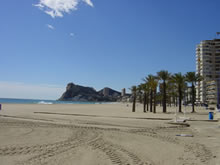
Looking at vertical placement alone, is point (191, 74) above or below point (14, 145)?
above

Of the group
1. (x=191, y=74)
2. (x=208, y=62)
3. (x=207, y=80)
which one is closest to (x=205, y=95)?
(x=207, y=80)

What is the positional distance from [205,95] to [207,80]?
8304mm

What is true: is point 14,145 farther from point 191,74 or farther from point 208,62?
point 208,62

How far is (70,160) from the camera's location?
20.5 feet

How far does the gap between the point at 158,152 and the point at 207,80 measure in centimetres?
11487

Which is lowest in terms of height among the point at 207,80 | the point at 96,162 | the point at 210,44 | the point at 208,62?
the point at 96,162

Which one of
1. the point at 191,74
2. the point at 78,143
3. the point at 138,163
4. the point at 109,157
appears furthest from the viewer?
the point at 191,74

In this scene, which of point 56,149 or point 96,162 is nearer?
point 96,162

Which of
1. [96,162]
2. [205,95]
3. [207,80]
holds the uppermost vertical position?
[207,80]

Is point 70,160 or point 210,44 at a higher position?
point 210,44

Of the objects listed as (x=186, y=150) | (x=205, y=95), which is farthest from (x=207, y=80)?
(x=186, y=150)

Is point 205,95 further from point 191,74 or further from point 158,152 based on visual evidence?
point 158,152

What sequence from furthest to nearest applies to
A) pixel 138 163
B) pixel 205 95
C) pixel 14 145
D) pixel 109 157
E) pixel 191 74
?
1. pixel 205 95
2. pixel 191 74
3. pixel 14 145
4. pixel 109 157
5. pixel 138 163

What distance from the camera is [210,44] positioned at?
112 metres
